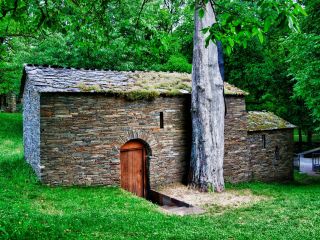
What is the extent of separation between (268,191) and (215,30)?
11602 millimetres

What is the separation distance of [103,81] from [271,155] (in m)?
10.4

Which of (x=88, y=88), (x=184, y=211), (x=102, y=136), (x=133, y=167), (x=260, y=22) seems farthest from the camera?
(x=133, y=167)

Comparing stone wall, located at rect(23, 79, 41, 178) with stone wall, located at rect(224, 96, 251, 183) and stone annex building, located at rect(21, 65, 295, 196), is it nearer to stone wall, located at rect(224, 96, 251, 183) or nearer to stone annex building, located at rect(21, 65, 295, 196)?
stone annex building, located at rect(21, 65, 295, 196)

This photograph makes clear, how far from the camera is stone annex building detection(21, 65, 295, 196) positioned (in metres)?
12.7

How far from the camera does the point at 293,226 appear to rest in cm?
890

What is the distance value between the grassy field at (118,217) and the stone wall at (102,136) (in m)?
0.69

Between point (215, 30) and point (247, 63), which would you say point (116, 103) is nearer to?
point (215, 30)

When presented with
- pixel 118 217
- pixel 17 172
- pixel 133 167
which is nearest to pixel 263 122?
pixel 133 167

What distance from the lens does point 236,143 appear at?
54.9 ft

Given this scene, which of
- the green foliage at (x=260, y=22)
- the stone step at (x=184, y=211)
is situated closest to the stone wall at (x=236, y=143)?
the stone step at (x=184, y=211)

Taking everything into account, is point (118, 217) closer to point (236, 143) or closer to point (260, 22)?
point (260, 22)

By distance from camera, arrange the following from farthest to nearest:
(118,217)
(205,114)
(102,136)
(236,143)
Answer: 1. (236,143)
2. (205,114)
3. (102,136)
4. (118,217)

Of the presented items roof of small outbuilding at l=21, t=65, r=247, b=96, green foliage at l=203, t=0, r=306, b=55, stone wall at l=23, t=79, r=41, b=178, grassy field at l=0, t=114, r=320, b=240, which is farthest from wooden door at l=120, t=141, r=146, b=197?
green foliage at l=203, t=0, r=306, b=55

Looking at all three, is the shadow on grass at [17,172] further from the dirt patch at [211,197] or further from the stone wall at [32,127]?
the dirt patch at [211,197]
